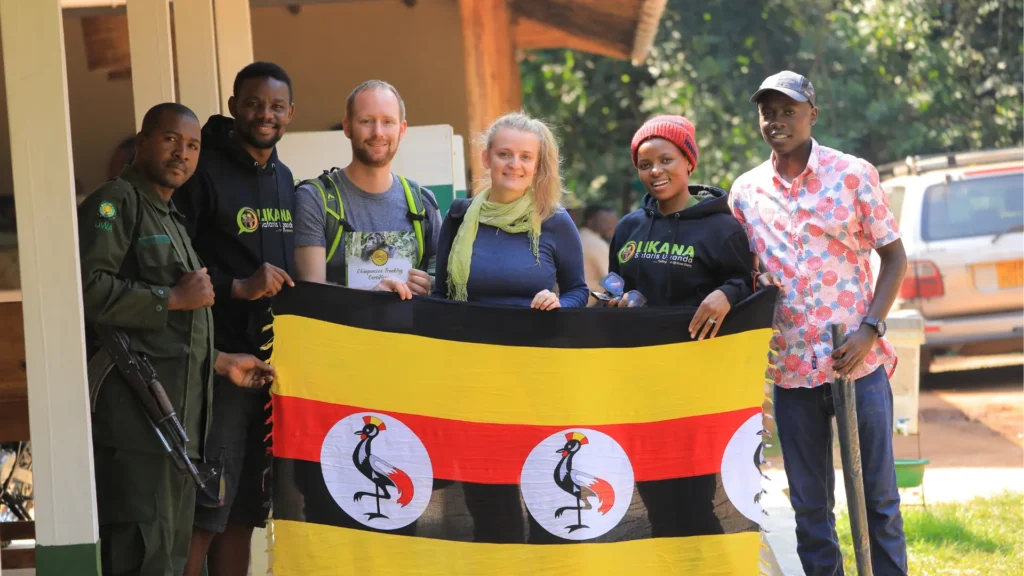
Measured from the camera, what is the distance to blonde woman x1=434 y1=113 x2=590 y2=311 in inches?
177

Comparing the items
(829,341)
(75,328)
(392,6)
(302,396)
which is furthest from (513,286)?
(392,6)

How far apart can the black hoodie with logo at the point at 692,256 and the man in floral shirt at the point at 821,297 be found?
181mm

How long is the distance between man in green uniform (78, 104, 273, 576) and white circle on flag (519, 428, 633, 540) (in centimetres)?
121

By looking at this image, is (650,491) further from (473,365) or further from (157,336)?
(157,336)

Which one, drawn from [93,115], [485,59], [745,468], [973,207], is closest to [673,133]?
[745,468]

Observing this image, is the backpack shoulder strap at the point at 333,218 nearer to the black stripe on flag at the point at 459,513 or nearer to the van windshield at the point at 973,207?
the black stripe on flag at the point at 459,513

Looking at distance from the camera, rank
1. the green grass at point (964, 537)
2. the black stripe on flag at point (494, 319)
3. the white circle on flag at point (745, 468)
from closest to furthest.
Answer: the black stripe on flag at point (494, 319), the white circle on flag at point (745, 468), the green grass at point (964, 537)

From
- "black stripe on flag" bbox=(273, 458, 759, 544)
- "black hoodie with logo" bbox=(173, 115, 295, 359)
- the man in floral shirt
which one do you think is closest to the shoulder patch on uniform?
"black hoodie with logo" bbox=(173, 115, 295, 359)

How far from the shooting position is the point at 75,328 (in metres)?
4.12

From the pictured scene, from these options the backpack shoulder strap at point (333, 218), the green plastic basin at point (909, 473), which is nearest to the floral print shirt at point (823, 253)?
the backpack shoulder strap at point (333, 218)

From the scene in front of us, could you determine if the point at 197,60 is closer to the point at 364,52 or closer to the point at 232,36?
the point at 232,36

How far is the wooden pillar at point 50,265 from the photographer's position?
13.4 feet

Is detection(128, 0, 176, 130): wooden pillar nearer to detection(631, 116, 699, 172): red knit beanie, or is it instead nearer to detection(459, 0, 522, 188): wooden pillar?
detection(631, 116, 699, 172): red knit beanie

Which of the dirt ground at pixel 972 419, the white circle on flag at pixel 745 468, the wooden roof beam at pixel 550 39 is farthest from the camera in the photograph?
the wooden roof beam at pixel 550 39
